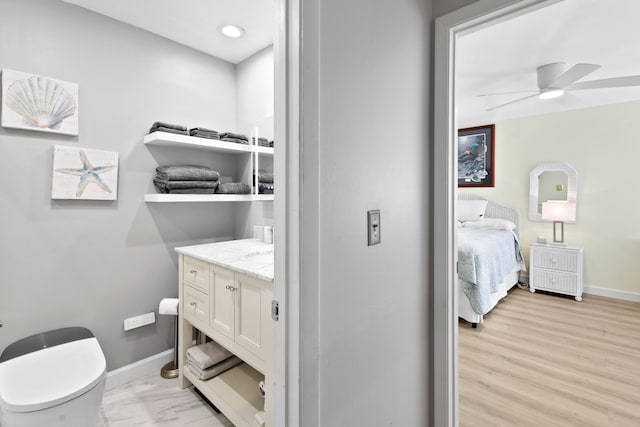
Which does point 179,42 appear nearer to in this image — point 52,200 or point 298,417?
point 52,200

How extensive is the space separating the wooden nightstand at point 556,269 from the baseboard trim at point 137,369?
4.35 m

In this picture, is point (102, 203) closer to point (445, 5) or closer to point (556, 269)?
point (445, 5)

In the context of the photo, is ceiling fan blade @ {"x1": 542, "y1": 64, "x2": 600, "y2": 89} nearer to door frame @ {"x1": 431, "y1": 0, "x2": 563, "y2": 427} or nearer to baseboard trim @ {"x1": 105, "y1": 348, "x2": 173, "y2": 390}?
door frame @ {"x1": 431, "y1": 0, "x2": 563, "y2": 427}

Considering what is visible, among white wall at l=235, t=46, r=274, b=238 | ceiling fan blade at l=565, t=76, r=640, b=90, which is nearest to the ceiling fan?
ceiling fan blade at l=565, t=76, r=640, b=90

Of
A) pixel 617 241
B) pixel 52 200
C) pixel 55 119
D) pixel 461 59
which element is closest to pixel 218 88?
pixel 55 119

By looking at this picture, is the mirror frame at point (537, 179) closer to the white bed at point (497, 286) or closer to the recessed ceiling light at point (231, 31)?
the white bed at point (497, 286)

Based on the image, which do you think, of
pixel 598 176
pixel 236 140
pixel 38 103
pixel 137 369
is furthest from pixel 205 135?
pixel 598 176

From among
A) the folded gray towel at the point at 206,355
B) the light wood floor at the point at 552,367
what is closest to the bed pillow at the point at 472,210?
the light wood floor at the point at 552,367

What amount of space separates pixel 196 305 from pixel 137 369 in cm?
78

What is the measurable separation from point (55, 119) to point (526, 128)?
17.1 feet

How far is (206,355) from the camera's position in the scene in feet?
5.88

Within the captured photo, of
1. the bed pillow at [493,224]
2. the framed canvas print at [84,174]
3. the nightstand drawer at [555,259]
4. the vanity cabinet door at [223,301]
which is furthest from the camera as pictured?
the bed pillow at [493,224]

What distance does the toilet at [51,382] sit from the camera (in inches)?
46.1

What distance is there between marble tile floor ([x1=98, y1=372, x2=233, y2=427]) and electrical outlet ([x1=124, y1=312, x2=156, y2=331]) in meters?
0.37
